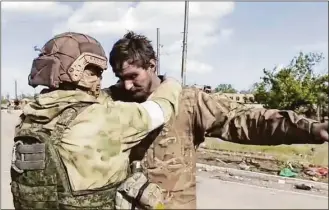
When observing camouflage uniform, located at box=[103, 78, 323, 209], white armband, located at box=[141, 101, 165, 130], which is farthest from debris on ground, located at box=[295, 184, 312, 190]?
white armband, located at box=[141, 101, 165, 130]

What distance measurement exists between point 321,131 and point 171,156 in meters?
0.76

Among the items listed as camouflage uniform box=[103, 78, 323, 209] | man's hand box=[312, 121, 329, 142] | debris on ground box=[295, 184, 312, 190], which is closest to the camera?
man's hand box=[312, 121, 329, 142]

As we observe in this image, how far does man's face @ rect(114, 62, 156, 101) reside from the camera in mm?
2613

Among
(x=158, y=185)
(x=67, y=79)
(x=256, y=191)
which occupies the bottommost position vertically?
(x=256, y=191)

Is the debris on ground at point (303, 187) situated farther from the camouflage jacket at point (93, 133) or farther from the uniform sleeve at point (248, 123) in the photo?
the camouflage jacket at point (93, 133)

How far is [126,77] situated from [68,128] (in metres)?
0.74

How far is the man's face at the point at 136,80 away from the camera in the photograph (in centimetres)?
261

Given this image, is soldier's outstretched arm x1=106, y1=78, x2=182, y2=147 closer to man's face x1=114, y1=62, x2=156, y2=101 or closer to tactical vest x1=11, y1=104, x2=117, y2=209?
tactical vest x1=11, y1=104, x2=117, y2=209

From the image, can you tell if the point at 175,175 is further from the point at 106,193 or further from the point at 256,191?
the point at 256,191

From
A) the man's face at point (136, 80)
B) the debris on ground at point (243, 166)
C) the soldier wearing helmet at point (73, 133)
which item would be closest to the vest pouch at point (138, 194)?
the soldier wearing helmet at point (73, 133)

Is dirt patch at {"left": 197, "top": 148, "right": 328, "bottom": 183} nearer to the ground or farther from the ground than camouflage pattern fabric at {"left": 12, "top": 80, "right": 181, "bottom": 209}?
nearer to the ground

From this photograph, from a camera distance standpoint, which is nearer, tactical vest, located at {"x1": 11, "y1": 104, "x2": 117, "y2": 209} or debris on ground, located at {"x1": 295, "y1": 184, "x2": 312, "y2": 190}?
tactical vest, located at {"x1": 11, "y1": 104, "x2": 117, "y2": 209}

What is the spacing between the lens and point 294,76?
16.2 m

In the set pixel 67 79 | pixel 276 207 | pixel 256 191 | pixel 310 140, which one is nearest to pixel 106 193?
pixel 67 79
